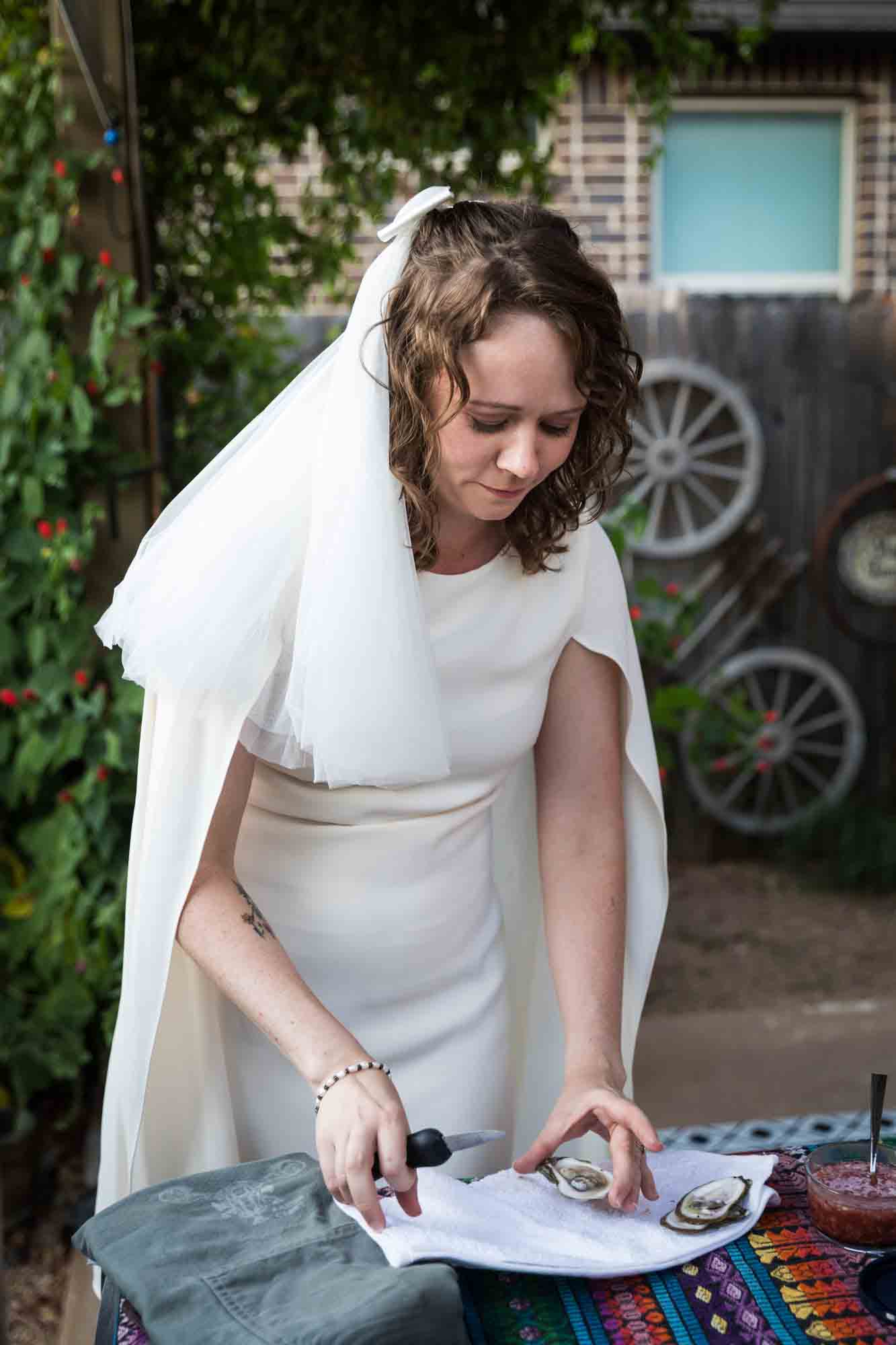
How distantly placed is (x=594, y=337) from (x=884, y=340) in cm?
464

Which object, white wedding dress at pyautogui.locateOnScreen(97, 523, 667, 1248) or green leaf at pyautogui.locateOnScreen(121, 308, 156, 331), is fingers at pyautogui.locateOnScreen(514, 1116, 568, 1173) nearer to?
white wedding dress at pyautogui.locateOnScreen(97, 523, 667, 1248)

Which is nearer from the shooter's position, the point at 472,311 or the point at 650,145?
the point at 472,311

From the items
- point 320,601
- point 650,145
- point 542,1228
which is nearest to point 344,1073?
point 542,1228

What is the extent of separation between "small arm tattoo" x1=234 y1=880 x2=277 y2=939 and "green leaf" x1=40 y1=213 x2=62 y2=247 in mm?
1706

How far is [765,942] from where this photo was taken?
16.6ft

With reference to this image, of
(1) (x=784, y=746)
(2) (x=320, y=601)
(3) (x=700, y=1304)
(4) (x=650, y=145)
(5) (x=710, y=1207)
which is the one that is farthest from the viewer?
(4) (x=650, y=145)

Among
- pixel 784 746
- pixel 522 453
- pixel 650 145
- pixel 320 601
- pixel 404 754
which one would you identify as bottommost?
pixel 784 746

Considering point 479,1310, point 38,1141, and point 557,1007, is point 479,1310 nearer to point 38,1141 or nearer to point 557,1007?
point 557,1007

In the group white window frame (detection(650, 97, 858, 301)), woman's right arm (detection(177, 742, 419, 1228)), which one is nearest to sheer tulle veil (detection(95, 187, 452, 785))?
woman's right arm (detection(177, 742, 419, 1228))

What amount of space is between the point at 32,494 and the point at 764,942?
11.3 ft

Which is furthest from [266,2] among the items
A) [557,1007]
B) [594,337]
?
[557,1007]

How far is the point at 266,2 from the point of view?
3174 millimetres

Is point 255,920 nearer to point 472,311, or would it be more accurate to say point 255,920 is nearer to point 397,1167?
point 397,1167

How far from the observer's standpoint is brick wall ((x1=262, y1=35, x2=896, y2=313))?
5.95 meters
